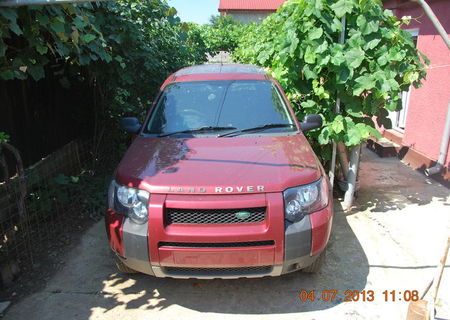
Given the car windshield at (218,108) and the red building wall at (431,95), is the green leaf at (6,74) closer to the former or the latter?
the car windshield at (218,108)

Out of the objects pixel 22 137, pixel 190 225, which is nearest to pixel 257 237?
pixel 190 225

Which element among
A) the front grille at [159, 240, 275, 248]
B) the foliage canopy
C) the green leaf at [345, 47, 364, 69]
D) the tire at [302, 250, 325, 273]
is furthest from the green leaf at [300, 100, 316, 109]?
the front grille at [159, 240, 275, 248]

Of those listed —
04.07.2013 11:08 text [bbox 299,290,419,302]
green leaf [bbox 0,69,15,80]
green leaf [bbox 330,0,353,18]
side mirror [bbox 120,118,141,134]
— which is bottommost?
04.07.2013 11:08 text [bbox 299,290,419,302]

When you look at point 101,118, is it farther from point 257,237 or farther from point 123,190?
point 257,237

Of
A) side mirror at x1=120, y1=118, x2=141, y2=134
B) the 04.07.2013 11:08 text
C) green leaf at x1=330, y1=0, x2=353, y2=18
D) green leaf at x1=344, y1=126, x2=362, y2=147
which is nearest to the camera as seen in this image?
the 04.07.2013 11:08 text

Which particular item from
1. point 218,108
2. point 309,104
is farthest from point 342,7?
point 218,108

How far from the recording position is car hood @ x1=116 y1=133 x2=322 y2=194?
2.63m

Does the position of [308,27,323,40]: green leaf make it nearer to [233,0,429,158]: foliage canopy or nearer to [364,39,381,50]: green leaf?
[233,0,429,158]: foliage canopy

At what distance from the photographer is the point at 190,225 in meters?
2.60

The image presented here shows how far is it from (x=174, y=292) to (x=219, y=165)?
1.20 m

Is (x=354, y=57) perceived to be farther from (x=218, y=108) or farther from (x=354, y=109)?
(x=218, y=108)

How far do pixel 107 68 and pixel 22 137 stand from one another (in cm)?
140

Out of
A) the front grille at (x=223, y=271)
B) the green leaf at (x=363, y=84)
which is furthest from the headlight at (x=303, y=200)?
the green leaf at (x=363, y=84)

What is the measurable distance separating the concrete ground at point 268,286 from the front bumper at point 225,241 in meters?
0.42
